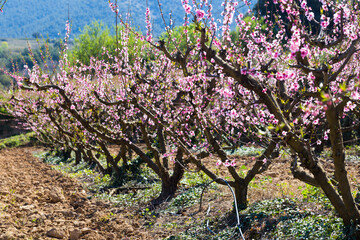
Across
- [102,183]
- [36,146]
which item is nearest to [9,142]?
[36,146]

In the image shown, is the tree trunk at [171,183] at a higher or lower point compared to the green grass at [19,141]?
higher

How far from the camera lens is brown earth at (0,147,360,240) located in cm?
608

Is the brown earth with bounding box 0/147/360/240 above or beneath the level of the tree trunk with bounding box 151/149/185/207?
beneath

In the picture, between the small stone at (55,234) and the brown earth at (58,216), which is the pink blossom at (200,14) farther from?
the small stone at (55,234)

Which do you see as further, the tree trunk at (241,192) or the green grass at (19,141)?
the green grass at (19,141)

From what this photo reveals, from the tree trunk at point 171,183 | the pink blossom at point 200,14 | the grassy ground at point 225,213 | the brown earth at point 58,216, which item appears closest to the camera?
the pink blossom at point 200,14

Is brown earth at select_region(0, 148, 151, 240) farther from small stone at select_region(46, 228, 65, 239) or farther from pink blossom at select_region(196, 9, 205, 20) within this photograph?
pink blossom at select_region(196, 9, 205, 20)

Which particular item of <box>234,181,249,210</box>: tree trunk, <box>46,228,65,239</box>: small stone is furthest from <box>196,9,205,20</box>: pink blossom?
<box>46,228,65,239</box>: small stone

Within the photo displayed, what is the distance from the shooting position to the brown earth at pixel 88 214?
6.08 meters

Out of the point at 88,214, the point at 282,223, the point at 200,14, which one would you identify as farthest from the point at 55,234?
the point at 200,14

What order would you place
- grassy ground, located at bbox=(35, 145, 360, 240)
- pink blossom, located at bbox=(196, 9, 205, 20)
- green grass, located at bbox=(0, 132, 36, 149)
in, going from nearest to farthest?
pink blossom, located at bbox=(196, 9, 205, 20) < grassy ground, located at bbox=(35, 145, 360, 240) < green grass, located at bbox=(0, 132, 36, 149)

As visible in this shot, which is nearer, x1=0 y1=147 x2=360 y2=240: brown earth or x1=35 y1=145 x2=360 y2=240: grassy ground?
x1=35 y1=145 x2=360 y2=240: grassy ground

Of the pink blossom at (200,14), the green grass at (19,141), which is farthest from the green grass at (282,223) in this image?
the green grass at (19,141)

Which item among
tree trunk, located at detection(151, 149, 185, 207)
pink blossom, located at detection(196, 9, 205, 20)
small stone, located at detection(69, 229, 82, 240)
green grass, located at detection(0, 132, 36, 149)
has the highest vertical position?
pink blossom, located at detection(196, 9, 205, 20)
